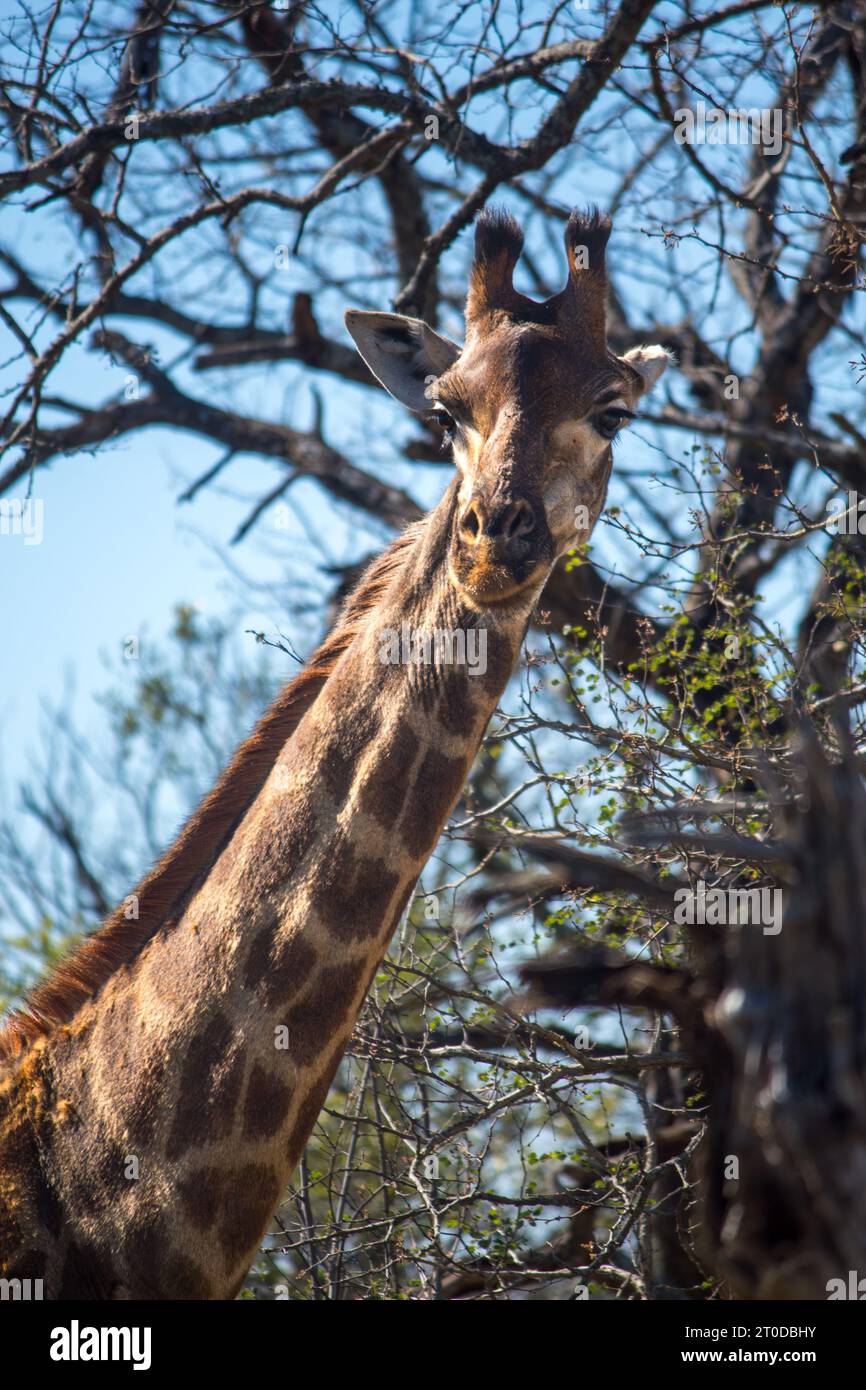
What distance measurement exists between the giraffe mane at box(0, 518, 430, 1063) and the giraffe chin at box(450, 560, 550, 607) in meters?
0.61

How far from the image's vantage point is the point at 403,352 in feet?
20.2

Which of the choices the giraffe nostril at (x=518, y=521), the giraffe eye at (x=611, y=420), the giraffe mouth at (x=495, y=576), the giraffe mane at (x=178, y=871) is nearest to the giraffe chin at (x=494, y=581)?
the giraffe mouth at (x=495, y=576)

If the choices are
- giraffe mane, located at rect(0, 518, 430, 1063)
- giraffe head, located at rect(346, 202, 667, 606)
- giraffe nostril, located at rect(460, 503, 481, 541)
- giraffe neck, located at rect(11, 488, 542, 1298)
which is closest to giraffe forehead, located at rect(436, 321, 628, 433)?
giraffe head, located at rect(346, 202, 667, 606)

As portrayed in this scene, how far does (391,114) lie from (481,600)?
4.58 metres

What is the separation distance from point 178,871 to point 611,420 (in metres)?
2.35

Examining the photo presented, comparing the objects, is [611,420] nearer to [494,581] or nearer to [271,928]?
[494,581]

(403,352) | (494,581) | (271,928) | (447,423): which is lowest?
(271,928)

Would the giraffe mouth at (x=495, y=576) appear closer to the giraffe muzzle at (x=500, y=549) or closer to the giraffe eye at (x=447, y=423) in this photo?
the giraffe muzzle at (x=500, y=549)

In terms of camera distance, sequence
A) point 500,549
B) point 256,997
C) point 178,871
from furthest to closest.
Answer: point 178,871
point 500,549
point 256,997

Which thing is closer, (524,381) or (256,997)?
(256,997)

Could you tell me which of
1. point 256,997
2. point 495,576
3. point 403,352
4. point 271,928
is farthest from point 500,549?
point 403,352

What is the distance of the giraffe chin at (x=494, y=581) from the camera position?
4.60m

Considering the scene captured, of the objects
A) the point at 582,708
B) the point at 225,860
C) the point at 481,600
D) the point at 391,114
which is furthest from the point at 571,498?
the point at 391,114

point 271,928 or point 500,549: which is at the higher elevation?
point 500,549
